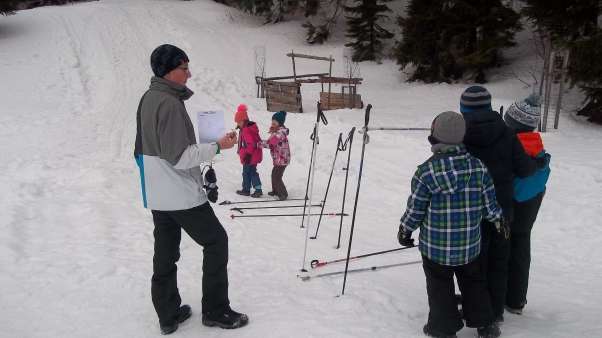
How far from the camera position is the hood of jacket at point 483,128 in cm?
347

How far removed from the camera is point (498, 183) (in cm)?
357

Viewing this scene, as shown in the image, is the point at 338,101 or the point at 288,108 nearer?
the point at 288,108

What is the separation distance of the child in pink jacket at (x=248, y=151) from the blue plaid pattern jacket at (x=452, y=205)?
5.32 meters

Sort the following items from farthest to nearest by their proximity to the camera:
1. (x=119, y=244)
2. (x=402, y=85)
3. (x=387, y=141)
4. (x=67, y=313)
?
1. (x=402, y=85)
2. (x=387, y=141)
3. (x=119, y=244)
4. (x=67, y=313)

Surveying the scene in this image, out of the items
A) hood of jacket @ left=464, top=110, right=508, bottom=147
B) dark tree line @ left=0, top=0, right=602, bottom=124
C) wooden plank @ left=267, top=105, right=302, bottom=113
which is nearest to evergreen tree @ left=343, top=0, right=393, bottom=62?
dark tree line @ left=0, top=0, right=602, bottom=124

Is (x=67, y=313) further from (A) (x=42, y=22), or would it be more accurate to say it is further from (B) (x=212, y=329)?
(A) (x=42, y=22)

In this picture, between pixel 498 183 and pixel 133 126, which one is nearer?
pixel 498 183

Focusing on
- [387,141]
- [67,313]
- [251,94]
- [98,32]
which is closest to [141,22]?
[98,32]

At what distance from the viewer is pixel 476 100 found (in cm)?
364

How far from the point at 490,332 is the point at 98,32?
21.6 meters

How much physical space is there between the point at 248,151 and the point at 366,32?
16.6 m

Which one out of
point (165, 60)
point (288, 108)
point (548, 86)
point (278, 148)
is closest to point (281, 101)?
point (288, 108)

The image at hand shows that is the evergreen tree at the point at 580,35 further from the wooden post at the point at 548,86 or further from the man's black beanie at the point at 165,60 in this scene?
the man's black beanie at the point at 165,60

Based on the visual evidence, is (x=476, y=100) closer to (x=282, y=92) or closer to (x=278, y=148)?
(x=278, y=148)
